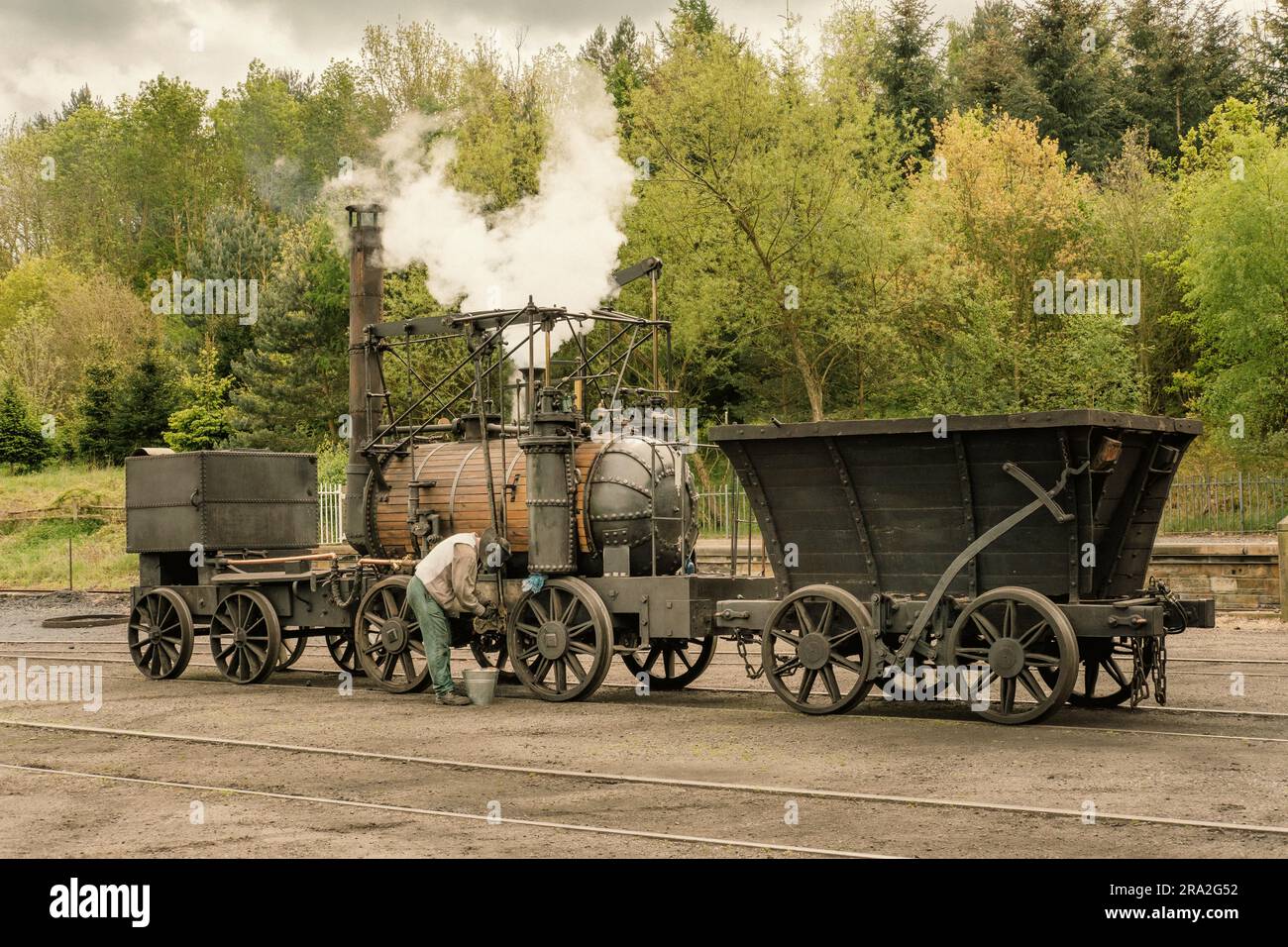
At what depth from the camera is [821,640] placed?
39.7ft

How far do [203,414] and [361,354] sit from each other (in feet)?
103

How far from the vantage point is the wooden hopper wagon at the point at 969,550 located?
11203 millimetres

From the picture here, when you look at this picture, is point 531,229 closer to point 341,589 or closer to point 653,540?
point 653,540

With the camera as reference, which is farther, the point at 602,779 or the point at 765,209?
the point at 765,209

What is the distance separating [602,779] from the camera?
9656 millimetres

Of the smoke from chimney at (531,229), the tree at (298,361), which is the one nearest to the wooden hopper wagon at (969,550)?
the smoke from chimney at (531,229)

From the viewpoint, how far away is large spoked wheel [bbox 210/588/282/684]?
643 inches

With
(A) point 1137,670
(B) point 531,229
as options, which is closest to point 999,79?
(B) point 531,229

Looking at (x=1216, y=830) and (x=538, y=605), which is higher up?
(x=538, y=605)

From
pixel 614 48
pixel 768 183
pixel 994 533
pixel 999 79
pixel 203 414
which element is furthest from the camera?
pixel 614 48

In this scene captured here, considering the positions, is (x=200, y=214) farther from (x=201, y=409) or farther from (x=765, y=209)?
(x=765, y=209)

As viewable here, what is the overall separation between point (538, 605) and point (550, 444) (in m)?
1.56

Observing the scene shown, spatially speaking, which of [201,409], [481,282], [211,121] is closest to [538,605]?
[481,282]

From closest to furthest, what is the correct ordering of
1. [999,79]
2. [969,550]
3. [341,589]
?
1. [969,550]
2. [341,589]
3. [999,79]
